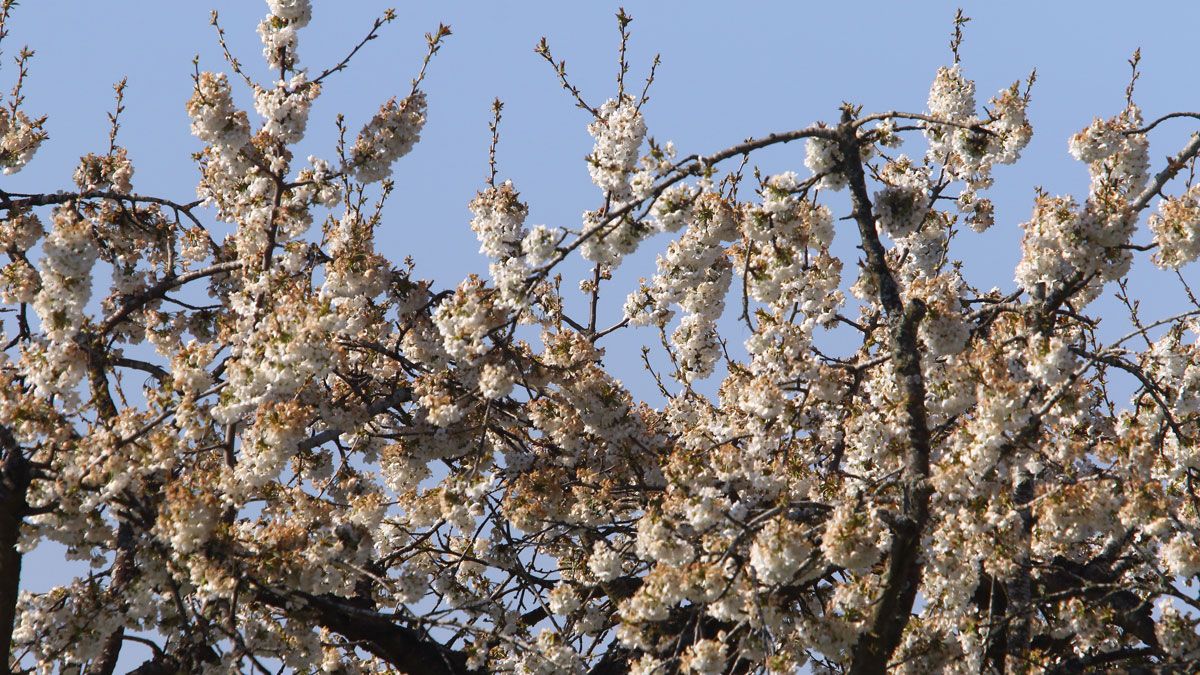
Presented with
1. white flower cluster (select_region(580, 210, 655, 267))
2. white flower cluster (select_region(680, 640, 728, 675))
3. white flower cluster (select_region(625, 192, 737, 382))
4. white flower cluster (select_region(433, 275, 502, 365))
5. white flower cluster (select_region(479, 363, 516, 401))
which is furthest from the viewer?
white flower cluster (select_region(625, 192, 737, 382))

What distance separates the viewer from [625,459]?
419 inches

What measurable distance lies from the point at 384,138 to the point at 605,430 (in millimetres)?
2839

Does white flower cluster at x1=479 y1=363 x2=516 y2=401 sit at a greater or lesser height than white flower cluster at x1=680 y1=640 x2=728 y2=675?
greater

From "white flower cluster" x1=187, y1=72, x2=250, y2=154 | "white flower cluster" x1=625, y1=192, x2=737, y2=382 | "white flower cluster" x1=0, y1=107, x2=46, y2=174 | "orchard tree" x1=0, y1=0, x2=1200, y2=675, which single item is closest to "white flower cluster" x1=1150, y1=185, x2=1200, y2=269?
"orchard tree" x1=0, y1=0, x2=1200, y2=675

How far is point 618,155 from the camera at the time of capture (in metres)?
8.43

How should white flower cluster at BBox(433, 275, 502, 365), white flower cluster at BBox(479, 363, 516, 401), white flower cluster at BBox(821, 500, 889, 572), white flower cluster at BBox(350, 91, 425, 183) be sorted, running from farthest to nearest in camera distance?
white flower cluster at BBox(350, 91, 425, 183) < white flower cluster at BBox(479, 363, 516, 401) < white flower cluster at BBox(433, 275, 502, 365) < white flower cluster at BBox(821, 500, 889, 572)

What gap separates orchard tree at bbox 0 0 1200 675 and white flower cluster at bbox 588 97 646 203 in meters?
0.02

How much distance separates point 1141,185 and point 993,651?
3.61 metres

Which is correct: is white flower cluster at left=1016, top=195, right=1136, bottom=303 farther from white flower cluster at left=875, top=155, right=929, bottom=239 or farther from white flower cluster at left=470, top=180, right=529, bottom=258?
white flower cluster at left=470, top=180, right=529, bottom=258

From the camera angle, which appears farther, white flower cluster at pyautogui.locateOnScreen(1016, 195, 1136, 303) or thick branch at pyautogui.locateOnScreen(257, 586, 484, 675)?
thick branch at pyautogui.locateOnScreen(257, 586, 484, 675)

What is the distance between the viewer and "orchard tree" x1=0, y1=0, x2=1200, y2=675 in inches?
313

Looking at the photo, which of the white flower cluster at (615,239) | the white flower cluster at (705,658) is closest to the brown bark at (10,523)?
the white flower cluster at (615,239)

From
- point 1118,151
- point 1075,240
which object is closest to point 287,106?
point 1075,240

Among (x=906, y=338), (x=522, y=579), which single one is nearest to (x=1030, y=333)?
(x=906, y=338)
